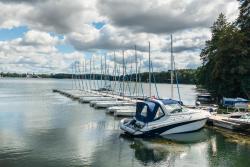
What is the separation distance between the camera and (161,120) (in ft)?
107

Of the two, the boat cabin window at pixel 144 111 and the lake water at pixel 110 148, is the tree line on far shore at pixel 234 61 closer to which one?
the lake water at pixel 110 148

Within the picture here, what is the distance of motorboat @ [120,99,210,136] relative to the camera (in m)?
32.2

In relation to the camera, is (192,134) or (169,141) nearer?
(169,141)

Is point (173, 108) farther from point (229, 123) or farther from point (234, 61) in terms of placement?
point (234, 61)

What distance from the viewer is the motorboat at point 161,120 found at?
105 ft

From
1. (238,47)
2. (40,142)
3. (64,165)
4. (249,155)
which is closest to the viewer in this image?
(64,165)

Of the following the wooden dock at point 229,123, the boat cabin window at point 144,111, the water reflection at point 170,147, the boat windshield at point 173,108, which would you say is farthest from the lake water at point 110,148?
the boat cabin window at point 144,111

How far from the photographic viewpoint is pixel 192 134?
112 ft

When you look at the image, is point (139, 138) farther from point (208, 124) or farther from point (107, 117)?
point (107, 117)

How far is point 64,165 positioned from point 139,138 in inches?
416

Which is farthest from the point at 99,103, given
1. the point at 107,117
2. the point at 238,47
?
the point at 238,47

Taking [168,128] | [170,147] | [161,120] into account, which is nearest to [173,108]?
[161,120]

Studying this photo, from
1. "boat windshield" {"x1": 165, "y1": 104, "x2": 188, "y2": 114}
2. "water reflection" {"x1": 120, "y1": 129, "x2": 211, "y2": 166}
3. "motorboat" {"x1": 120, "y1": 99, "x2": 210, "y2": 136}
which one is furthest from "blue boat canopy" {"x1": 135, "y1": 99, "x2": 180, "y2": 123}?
"water reflection" {"x1": 120, "y1": 129, "x2": 211, "y2": 166}

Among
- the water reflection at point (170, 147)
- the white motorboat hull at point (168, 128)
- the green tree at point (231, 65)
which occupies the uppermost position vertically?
the green tree at point (231, 65)
